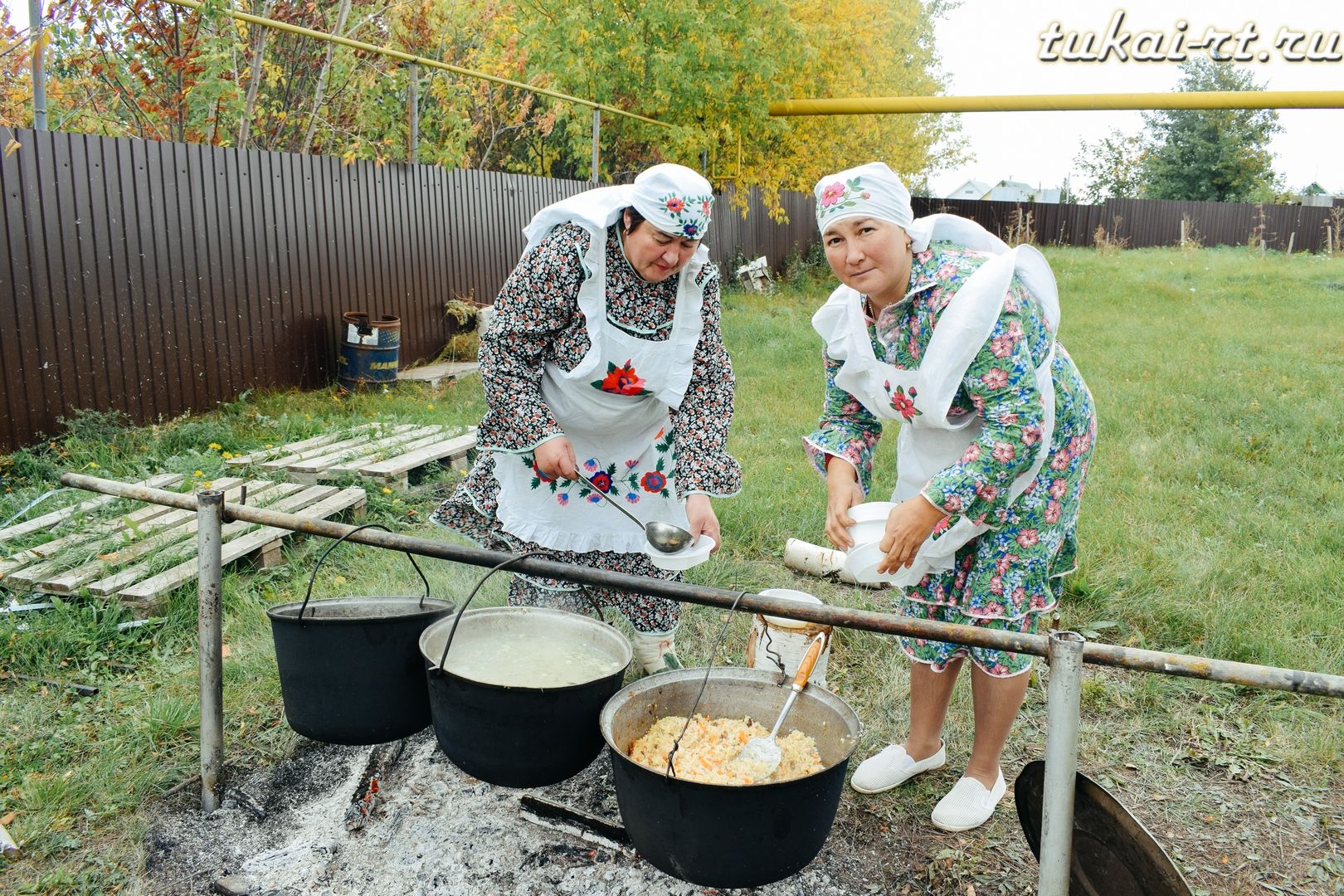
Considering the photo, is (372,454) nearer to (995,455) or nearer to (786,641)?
(786,641)

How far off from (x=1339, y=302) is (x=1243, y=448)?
7.80 m

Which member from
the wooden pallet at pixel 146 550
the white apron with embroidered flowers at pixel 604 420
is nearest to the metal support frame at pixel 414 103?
the wooden pallet at pixel 146 550

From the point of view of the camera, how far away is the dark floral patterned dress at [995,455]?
210cm

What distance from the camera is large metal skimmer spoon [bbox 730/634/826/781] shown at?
2.16m

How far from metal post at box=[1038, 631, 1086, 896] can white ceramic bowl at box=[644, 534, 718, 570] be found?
3.23 ft

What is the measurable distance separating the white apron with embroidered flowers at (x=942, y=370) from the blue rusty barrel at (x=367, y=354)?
5994 mm

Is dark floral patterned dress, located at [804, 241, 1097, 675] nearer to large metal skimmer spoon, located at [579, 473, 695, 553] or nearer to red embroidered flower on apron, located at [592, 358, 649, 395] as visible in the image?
large metal skimmer spoon, located at [579, 473, 695, 553]

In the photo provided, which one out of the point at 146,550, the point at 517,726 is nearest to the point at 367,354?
the point at 146,550

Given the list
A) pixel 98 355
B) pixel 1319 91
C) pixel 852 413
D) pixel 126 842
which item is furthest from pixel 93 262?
pixel 1319 91

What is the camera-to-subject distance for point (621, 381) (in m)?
2.82

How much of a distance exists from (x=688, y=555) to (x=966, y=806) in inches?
40.8

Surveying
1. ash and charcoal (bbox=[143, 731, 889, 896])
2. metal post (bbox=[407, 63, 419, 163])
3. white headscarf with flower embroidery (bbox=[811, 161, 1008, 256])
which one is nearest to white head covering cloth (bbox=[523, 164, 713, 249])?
white headscarf with flower embroidery (bbox=[811, 161, 1008, 256])

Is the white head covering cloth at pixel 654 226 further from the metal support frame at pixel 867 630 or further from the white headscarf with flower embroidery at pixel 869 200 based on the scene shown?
the metal support frame at pixel 867 630

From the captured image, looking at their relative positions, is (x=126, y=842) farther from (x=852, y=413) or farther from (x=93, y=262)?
(x=93, y=262)
